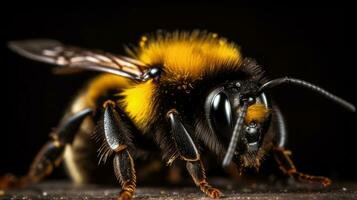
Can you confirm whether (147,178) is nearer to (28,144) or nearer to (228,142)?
(228,142)

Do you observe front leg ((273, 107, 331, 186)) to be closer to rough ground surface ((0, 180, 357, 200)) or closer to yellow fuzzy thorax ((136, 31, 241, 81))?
rough ground surface ((0, 180, 357, 200))

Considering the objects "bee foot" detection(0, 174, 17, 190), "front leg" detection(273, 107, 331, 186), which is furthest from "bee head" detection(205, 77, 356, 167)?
"bee foot" detection(0, 174, 17, 190)

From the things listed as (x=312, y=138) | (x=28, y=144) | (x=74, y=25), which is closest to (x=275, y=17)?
(x=312, y=138)

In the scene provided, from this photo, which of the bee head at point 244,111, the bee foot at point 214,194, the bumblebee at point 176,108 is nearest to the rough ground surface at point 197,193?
the bee foot at point 214,194

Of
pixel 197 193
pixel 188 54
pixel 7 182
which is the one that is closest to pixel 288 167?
pixel 197 193

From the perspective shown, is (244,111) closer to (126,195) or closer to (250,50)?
(126,195)

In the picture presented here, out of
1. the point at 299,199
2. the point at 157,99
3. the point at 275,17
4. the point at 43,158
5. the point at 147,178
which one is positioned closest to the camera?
the point at 299,199

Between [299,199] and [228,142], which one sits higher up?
[228,142]
